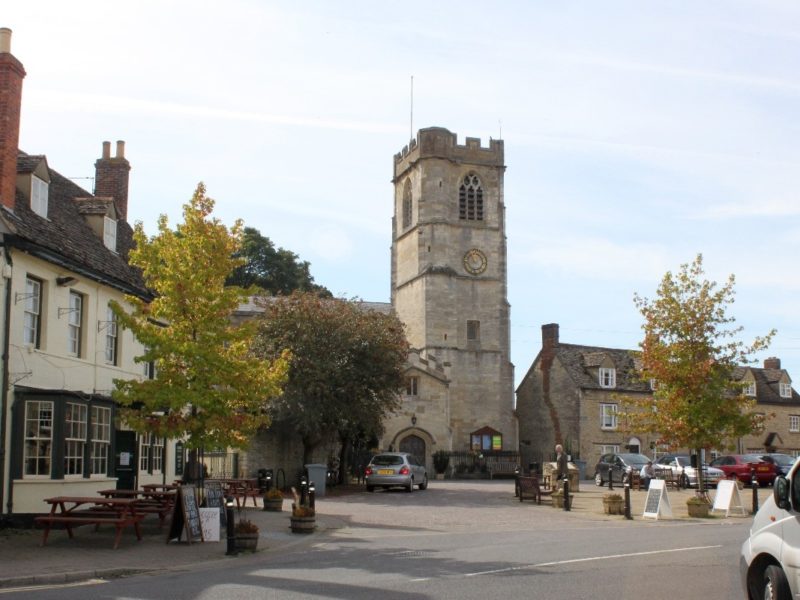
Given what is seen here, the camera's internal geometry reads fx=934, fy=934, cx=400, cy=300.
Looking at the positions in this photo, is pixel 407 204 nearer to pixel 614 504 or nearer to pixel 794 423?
pixel 794 423

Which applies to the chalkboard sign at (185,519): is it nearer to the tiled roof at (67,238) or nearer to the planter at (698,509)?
the tiled roof at (67,238)

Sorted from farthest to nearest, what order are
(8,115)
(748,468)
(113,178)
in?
(748,468)
(113,178)
(8,115)

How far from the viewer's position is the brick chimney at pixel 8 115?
20391 millimetres

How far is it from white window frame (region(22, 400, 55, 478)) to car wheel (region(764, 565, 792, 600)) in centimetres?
1571

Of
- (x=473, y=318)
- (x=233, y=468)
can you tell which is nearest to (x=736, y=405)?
(x=233, y=468)

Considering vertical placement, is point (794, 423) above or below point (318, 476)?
above

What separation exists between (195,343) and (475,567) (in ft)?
25.5

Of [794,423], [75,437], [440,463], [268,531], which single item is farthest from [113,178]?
[794,423]

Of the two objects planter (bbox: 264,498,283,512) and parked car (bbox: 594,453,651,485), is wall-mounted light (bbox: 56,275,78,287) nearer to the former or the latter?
planter (bbox: 264,498,283,512)

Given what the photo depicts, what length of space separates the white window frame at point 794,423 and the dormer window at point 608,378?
1510cm

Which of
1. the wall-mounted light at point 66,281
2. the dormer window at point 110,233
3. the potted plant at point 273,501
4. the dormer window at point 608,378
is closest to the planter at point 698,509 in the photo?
the potted plant at point 273,501

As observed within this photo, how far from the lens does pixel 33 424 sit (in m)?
20.1

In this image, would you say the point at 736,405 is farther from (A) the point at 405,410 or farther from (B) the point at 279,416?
(A) the point at 405,410

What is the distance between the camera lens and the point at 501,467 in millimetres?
61250
